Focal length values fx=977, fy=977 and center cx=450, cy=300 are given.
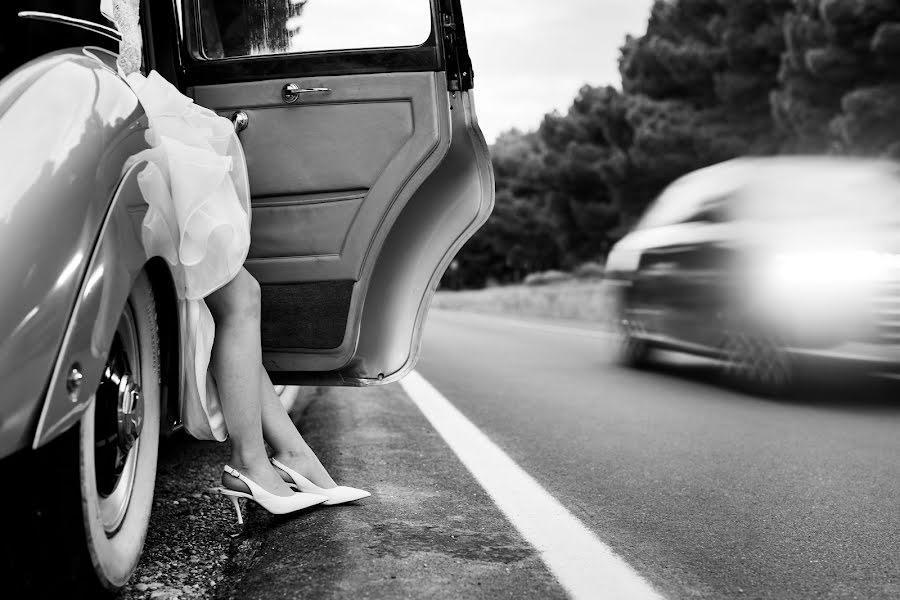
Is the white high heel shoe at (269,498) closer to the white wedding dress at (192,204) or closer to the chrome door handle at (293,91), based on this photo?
the white wedding dress at (192,204)

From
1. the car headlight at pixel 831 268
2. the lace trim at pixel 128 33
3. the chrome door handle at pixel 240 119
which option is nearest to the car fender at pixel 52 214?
the lace trim at pixel 128 33

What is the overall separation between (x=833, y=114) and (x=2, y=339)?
927 inches

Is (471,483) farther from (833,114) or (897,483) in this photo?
(833,114)

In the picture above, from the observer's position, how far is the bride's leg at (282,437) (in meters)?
2.91

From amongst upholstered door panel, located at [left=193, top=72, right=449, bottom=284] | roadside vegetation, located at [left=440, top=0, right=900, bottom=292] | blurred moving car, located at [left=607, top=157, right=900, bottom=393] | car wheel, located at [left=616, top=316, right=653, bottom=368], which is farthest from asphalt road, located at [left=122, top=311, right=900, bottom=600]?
roadside vegetation, located at [left=440, top=0, right=900, bottom=292]

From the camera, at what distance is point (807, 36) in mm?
22500

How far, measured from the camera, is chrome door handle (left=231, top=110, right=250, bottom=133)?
10.4ft

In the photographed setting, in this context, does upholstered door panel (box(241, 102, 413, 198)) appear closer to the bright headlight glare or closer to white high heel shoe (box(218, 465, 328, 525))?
white high heel shoe (box(218, 465, 328, 525))

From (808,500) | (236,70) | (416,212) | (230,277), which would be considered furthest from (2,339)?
(808,500)

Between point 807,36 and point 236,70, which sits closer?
point 236,70

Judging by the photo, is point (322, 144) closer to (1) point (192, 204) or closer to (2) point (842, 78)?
(1) point (192, 204)

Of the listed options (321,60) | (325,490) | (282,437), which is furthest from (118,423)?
(321,60)

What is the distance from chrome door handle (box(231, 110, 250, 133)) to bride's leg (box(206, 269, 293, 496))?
0.66m

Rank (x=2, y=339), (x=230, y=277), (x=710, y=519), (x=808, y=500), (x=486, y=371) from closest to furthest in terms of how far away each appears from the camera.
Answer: (x=2, y=339), (x=230, y=277), (x=710, y=519), (x=808, y=500), (x=486, y=371)
